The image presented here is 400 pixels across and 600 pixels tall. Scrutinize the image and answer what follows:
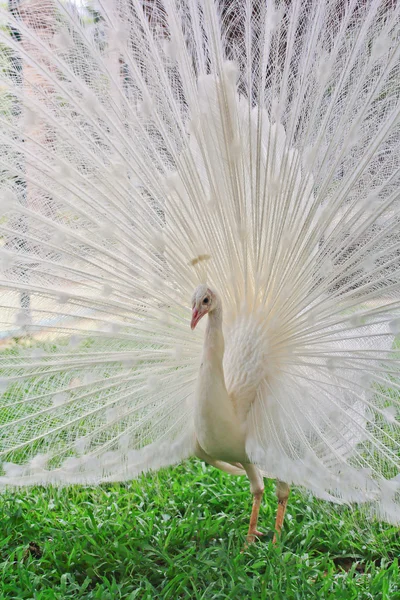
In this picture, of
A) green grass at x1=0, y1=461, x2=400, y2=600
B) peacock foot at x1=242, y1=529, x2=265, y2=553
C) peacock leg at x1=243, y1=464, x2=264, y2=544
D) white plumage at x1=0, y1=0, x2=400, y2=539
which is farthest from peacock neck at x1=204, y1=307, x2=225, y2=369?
peacock foot at x1=242, y1=529, x2=265, y2=553

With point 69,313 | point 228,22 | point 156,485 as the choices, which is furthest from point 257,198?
point 156,485

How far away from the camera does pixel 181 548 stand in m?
3.01

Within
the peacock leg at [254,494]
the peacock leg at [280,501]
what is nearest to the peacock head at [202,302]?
the peacock leg at [254,494]

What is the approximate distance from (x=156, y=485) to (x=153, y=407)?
613 mm

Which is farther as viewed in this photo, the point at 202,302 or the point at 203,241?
the point at 203,241

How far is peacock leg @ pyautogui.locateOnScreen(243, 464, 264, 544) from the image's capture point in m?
2.96

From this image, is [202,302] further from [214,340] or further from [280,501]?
[280,501]

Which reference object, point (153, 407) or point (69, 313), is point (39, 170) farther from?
point (153, 407)

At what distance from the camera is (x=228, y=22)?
2494 millimetres

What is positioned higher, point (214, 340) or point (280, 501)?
point (214, 340)

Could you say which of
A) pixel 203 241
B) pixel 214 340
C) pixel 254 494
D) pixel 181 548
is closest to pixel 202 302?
pixel 214 340

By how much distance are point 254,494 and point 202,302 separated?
3.71 ft

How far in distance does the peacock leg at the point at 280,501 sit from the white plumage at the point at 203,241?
0.02 meters

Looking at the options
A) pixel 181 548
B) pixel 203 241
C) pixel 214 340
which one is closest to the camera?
pixel 214 340
